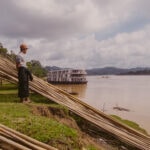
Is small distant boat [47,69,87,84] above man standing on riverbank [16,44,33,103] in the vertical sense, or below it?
below

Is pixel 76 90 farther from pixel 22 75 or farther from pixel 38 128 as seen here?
pixel 38 128

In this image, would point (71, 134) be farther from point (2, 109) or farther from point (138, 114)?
point (138, 114)

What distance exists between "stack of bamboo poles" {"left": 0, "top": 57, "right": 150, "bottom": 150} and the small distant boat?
62.3 metres

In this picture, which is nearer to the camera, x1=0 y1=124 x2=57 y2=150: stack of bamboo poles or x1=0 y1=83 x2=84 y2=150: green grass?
x1=0 y1=124 x2=57 y2=150: stack of bamboo poles

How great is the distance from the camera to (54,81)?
7438cm

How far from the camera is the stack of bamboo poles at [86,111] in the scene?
342 inches

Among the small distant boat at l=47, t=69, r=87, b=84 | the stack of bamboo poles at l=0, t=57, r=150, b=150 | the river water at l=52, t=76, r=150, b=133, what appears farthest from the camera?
the small distant boat at l=47, t=69, r=87, b=84

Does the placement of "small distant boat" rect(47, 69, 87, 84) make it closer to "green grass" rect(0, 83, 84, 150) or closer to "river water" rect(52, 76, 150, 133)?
"river water" rect(52, 76, 150, 133)

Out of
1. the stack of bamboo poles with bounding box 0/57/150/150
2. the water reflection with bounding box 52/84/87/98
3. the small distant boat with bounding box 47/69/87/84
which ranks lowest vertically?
the water reflection with bounding box 52/84/87/98

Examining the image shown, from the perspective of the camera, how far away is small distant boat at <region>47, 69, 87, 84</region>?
73.4m

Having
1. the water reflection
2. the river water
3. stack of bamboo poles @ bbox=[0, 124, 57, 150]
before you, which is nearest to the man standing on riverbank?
stack of bamboo poles @ bbox=[0, 124, 57, 150]

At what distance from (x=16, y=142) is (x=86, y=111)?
15.2 feet

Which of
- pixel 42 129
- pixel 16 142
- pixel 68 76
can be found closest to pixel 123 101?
pixel 42 129

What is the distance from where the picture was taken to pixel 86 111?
947cm
